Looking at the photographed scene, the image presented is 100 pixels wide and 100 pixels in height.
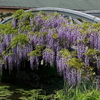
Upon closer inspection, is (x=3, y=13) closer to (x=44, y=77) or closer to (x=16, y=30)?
(x=44, y=77)

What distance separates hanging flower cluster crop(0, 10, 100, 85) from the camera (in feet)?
25.3

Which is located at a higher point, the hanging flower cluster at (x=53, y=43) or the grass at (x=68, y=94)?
the hanging flower cluster at (x=53, y=43)

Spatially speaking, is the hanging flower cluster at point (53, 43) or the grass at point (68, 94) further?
the hanging flower cluster at point (53, 43)

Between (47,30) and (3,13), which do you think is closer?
(47,30)

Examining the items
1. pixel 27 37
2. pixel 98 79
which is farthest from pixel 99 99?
pixel 27 37

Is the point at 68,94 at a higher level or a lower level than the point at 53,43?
lower

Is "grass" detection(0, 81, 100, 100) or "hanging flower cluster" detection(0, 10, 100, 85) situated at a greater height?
"hanging flower cluster" detection(0, 10, 100, 85)

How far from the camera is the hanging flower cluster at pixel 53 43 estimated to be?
770 centimetres

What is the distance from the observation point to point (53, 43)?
8.75 metres

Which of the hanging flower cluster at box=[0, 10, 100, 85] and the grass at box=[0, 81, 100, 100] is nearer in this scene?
the grass at box=[0, 81, 100, 100]

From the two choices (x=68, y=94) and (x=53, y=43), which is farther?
(x=53, y=43)

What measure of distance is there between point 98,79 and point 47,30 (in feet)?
9.03

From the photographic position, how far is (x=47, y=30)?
30.4ft

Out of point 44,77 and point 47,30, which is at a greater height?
point 47,30
